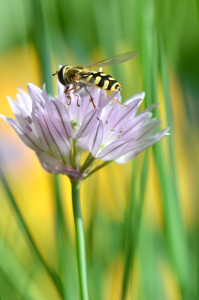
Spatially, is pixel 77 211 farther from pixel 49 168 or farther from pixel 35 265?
pixel 35 265

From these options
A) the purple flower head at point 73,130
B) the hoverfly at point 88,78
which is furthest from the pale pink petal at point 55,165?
the hoverfly at point 88,78

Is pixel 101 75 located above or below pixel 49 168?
above

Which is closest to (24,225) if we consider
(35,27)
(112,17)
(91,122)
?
(91,122)

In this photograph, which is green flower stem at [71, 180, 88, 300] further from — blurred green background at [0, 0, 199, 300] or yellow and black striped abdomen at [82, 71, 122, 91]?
yellow and black striped abdomen at [82, 71, 122, 91]

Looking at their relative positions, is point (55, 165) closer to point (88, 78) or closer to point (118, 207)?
point (88, 78)

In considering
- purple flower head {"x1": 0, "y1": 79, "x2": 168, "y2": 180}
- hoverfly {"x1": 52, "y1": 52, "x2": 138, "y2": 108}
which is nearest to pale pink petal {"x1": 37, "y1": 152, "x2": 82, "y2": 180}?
purple flower head {"x1": 0, "y1": 79, "x2": 168, "y2": 180}

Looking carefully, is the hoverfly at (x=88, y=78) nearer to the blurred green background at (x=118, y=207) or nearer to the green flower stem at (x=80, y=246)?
the blurred green background at (x=118, y=207)

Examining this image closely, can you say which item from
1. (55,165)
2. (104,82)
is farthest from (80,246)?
(104,82)

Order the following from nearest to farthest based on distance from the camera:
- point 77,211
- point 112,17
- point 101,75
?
1. point 77,211
2. point 101,75
3. point 112,17
